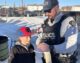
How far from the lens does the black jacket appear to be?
380 cm

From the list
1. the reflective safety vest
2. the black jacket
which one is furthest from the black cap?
the black jacket

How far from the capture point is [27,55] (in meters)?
3.88

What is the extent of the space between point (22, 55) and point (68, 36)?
1.83 feet

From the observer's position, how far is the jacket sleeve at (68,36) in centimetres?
353

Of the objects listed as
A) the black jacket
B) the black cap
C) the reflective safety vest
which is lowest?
the black jacket

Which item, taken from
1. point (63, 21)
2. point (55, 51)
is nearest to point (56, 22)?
point (63, 21)

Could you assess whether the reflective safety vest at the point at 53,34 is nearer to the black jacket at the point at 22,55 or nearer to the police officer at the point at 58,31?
the police officer at the point at 58,31

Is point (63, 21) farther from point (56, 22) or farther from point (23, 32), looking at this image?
point (23, 32)

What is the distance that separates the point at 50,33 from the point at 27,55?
348 millimetres

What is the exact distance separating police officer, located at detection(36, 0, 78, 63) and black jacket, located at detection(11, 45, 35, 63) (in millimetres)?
289

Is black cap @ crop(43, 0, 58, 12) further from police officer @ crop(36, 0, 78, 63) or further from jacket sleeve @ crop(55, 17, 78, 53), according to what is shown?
jacket sleeve @ crop(55, 17, 78, 53)

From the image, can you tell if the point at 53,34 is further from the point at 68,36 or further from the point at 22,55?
the point at 22,55

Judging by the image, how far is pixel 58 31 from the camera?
3766 mm

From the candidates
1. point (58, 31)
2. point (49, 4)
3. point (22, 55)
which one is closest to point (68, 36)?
point (58, 31)
